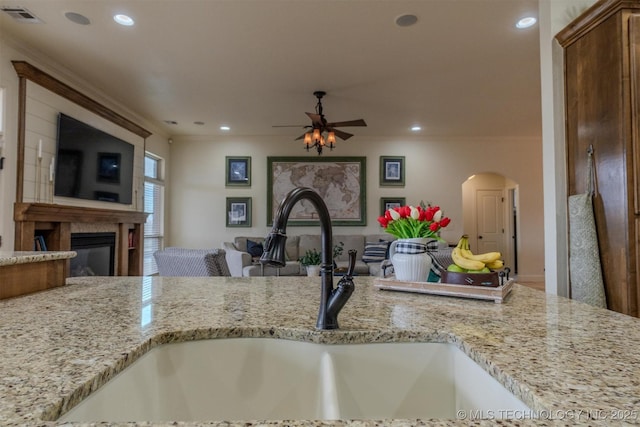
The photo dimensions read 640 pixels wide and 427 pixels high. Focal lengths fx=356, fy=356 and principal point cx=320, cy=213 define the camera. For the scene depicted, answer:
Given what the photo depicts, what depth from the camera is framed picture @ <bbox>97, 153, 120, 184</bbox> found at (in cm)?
430

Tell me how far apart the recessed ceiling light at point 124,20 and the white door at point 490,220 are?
7.35m

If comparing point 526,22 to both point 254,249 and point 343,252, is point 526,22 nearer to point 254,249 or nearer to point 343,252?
point 343,252

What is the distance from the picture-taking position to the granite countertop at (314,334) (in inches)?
19.8

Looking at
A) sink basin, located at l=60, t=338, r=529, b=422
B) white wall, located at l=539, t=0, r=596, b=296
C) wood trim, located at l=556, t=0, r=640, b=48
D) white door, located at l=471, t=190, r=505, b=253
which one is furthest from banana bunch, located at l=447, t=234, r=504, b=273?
white door, located at l=471, t=190, r=505, b=253

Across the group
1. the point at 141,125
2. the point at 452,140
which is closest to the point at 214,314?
the point at 141,125

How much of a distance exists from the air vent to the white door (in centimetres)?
791

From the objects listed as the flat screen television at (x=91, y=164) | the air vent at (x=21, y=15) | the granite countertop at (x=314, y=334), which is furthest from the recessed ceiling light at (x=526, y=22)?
the flat screen television at (x=91, y=164)

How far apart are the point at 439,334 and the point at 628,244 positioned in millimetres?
1400

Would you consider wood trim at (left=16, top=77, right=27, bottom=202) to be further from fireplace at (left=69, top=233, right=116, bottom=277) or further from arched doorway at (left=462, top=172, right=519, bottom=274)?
arched doorway at (left=462, top=172, right=519, bottom=274)

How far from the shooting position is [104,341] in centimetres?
75

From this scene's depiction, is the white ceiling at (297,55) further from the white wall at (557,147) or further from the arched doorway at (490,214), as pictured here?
the arched doorway at (490,214)

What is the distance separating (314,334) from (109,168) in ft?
15.0

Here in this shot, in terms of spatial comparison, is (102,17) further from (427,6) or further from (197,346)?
(197,346)

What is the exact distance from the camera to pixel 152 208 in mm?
6160
